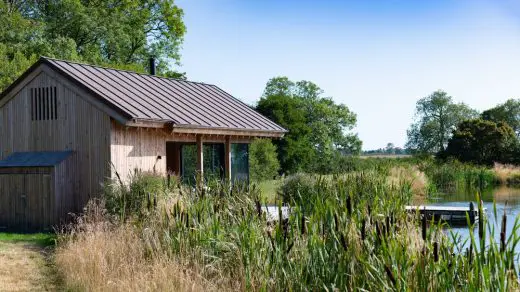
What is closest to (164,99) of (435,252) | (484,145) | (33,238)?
(33,238)

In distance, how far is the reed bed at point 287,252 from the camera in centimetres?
488

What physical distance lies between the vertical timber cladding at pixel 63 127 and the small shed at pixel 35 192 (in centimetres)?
23

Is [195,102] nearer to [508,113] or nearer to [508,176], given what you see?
[508,176]

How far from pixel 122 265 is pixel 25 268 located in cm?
250

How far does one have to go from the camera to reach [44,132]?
14.1m

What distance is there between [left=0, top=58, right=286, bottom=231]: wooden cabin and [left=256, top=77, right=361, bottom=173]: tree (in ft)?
52.2

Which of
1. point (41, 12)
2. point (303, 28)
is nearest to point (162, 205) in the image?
point (303, 28)

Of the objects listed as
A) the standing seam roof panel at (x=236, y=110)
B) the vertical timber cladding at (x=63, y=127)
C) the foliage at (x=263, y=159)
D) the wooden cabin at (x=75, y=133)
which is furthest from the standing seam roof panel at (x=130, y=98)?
the foliage at (x=263, y=159)

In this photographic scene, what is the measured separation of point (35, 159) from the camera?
44.4 ft

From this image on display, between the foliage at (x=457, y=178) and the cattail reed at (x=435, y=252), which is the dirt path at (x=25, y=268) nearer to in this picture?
the cattail reed at (x=435, y=252)

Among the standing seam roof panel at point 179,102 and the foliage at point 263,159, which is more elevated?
the standing seam roof panel at point 179,102

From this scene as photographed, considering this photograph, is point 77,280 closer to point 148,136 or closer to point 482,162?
point 148,136

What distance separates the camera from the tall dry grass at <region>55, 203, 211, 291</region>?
6.72m

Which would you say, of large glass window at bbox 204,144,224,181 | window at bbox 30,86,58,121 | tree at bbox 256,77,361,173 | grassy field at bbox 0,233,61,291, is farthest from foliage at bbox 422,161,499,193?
grassy field at bbox 0,233,61,291
